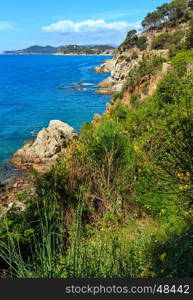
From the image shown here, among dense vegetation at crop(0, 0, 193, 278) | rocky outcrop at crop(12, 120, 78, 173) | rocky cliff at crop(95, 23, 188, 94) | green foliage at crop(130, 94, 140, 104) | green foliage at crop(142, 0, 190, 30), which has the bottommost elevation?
rocky outcrop at crop(12, 120, 78, 173)

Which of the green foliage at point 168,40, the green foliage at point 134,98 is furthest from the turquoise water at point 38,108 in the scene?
the green foliage at point 168,40

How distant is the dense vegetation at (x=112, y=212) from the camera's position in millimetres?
2820

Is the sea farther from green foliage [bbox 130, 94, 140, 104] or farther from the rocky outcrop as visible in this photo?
green foliage [bbox 130, 94, 140, 104]

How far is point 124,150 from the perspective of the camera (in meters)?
9.92

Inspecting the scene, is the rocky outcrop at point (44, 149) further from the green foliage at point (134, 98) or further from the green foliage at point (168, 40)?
the green foliage at point (168, 40)

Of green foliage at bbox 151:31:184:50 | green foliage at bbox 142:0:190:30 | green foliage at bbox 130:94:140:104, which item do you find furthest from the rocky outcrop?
green foliage at bbox 142:0:190:30

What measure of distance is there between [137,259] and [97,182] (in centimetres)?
372

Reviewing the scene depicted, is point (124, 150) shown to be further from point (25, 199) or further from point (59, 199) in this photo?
point (25, 199)

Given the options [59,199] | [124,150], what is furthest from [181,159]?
[124,150]

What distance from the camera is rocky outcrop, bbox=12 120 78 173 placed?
73.7ft

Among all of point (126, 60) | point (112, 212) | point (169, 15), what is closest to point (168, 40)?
point (126, 60)

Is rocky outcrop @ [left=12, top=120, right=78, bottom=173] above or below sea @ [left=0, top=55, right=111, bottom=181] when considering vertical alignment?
below

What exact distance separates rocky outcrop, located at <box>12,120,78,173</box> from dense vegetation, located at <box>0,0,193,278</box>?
1082cm

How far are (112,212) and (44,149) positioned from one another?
745 inches
